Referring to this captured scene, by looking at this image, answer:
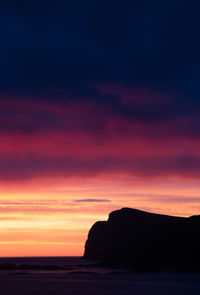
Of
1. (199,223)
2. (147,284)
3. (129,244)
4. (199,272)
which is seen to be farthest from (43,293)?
(129,244)

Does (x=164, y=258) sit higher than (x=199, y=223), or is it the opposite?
(x=199, y=223)

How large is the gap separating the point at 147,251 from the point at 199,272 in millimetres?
19773

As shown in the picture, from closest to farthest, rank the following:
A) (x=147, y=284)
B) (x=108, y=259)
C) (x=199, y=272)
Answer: (x=147, y=284), (x=199, y=272), (x=108, y=259)

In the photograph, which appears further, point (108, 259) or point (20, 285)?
point (108, 259)

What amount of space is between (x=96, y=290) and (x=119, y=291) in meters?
5.47

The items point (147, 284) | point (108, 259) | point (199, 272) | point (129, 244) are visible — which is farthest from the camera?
point (129, 244)

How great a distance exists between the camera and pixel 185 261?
144500mm

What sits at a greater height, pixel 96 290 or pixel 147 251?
pixel 147 251

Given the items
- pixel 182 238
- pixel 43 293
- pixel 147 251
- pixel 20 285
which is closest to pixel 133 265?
pixel 147 251

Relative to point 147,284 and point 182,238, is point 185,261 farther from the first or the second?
point 147,284

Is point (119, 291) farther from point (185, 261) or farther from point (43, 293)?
point (185, 261)

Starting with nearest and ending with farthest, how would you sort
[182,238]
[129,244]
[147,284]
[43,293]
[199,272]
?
[43,293] < [147,284] < [199,272] < [182,238] < [129,244]

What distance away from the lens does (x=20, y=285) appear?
10956 cm

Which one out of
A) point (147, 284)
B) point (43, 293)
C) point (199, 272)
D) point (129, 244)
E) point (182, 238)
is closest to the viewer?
point (43, 293)
